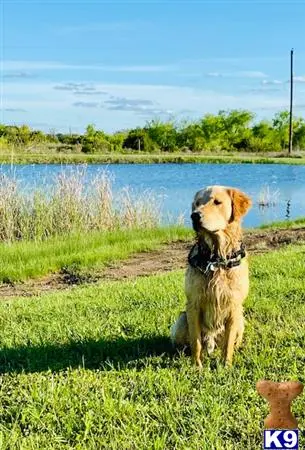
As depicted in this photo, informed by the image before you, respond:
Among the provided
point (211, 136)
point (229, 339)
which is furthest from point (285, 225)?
point (211, 136)

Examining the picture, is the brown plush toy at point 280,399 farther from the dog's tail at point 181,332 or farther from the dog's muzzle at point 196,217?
the dog's tail at point 181,332

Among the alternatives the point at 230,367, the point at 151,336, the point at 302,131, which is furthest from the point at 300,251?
the point at 302,131

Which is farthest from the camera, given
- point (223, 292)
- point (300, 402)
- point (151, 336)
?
point (151, 336)

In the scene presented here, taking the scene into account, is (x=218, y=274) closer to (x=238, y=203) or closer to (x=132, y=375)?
(x=238, y=203)

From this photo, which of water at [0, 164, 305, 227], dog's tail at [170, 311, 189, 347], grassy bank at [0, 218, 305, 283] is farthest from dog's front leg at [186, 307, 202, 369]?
water at [0, 164, 305, 227]

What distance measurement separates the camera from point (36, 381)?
4.43m

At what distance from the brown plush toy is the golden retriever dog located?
2.41m

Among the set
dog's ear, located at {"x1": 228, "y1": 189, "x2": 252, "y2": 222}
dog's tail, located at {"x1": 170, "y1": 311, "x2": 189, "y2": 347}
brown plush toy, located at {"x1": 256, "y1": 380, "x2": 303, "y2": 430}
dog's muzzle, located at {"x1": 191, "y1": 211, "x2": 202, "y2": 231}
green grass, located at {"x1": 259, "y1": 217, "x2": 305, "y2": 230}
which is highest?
dog's ear, located at {"x1": 228, "y1": 189, "x2": 252, "y2": 222}

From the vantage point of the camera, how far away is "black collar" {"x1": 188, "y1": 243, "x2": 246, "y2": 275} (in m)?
4.57

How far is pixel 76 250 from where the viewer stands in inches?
452

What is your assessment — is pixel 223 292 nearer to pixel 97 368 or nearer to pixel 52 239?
pixel 97 368

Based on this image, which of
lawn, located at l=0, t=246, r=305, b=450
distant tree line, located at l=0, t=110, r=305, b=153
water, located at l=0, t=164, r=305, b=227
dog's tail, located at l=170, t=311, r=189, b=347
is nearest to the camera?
lawn, located at l=0, t=246, r=305, b=450

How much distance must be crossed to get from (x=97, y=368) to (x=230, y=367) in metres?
1.01

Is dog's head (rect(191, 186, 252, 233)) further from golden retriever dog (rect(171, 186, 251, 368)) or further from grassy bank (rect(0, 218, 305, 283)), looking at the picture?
grassy bank (rect(0, 218, 305, 283))
